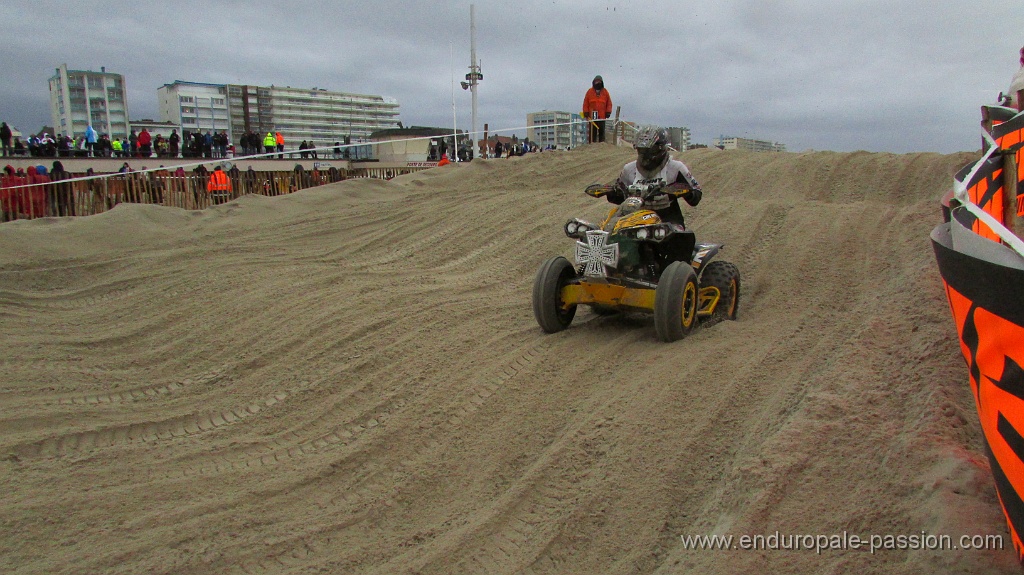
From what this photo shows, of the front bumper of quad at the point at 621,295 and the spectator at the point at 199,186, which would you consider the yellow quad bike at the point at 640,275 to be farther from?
the spectator at the point at 199,186

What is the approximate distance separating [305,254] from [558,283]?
16.5 ft

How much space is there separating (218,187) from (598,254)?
10.8 m

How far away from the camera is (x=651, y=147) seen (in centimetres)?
618

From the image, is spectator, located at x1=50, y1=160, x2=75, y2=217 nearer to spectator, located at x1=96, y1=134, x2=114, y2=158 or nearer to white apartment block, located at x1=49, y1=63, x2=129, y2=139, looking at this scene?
spectator, located at x1=96, y1=134, x2=114, y2=158

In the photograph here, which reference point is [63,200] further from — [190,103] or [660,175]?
[190,103]

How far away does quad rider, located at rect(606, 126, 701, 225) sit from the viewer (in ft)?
19.9

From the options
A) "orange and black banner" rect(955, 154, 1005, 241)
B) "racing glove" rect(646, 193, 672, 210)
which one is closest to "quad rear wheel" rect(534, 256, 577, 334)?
"racing glove" rect(646, 193, 672, 210)

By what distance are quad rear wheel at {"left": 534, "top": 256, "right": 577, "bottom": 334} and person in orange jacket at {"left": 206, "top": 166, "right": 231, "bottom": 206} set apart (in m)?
10.1

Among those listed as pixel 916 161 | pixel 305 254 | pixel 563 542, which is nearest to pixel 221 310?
pixel 305 254

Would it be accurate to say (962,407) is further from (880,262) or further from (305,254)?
(305,254)

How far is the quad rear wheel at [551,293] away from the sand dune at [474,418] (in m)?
0.17

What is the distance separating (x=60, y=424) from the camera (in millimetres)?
4680

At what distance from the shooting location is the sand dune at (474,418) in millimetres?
3109

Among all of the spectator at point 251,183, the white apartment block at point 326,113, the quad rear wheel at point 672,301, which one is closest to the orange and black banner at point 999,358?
the quad rear wheel at point 672,301
